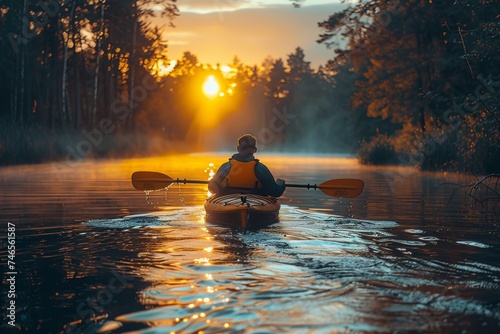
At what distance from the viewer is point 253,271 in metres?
7.39

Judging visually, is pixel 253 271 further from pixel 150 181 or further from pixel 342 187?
pixel 150 181

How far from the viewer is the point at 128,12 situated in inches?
1868

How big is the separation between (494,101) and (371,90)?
2279cm

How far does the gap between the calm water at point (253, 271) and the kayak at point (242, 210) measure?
262 mm

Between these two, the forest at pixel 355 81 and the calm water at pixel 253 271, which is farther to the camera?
the forest at pixel 355 81

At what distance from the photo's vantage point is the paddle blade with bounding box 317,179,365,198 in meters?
13.6

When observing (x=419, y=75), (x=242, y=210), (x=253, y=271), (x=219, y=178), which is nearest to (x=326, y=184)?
(x=219, y=178)

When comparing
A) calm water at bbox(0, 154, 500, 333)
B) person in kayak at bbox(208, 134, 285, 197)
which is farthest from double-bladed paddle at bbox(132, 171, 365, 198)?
person in kayak at bbox(208, 134, 285, 197)

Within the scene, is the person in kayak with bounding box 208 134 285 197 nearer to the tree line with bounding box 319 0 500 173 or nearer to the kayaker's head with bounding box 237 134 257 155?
the kayaker's head with bounding box 237 134 257 155

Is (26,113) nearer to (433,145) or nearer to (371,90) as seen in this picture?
(371,90)

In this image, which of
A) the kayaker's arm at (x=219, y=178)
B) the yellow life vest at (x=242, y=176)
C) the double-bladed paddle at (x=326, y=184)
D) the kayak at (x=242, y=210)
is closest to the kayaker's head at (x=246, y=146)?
the yellow life vest at (x=242, y=176)

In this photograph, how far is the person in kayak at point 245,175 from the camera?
1204 centimetres

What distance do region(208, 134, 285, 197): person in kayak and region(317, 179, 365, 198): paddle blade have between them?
1771 mm

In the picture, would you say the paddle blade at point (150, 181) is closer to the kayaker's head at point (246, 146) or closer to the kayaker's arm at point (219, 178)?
the kayaker's arm at point (219, 178)
